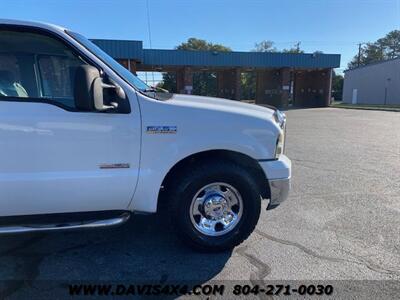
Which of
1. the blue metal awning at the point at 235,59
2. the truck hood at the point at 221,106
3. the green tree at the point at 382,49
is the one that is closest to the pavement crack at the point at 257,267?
the truck hood at the point at 221,106

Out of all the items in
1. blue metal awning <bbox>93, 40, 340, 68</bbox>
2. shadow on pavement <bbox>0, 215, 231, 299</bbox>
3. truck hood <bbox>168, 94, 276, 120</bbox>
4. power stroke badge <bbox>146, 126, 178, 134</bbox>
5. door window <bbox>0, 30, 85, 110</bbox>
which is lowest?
shadow on pavement <bbox>0, 215, 231, 299</bbox>

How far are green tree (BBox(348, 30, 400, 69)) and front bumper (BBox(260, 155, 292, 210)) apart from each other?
348ft

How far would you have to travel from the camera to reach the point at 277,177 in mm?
3617

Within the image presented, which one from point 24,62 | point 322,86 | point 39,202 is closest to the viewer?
point 39,202

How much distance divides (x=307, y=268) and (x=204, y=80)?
223 feet

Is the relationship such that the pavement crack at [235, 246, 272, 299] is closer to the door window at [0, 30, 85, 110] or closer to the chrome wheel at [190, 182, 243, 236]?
the chrome wheel at [190, 182, 243, 236]

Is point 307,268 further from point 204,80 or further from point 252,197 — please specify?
point 204,80

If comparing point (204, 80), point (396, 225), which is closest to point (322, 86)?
point (204, 80)

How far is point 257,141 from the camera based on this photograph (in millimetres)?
3516

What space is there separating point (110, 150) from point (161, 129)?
1.66ft

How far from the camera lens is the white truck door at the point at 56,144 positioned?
305 cm

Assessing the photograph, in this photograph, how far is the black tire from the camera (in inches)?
136

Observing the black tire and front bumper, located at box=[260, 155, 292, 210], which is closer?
the black tire

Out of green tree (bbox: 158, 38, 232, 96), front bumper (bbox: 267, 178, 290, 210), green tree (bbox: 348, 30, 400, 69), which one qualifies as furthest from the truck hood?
green tree (bbox: 348, 30, 400, 69)
